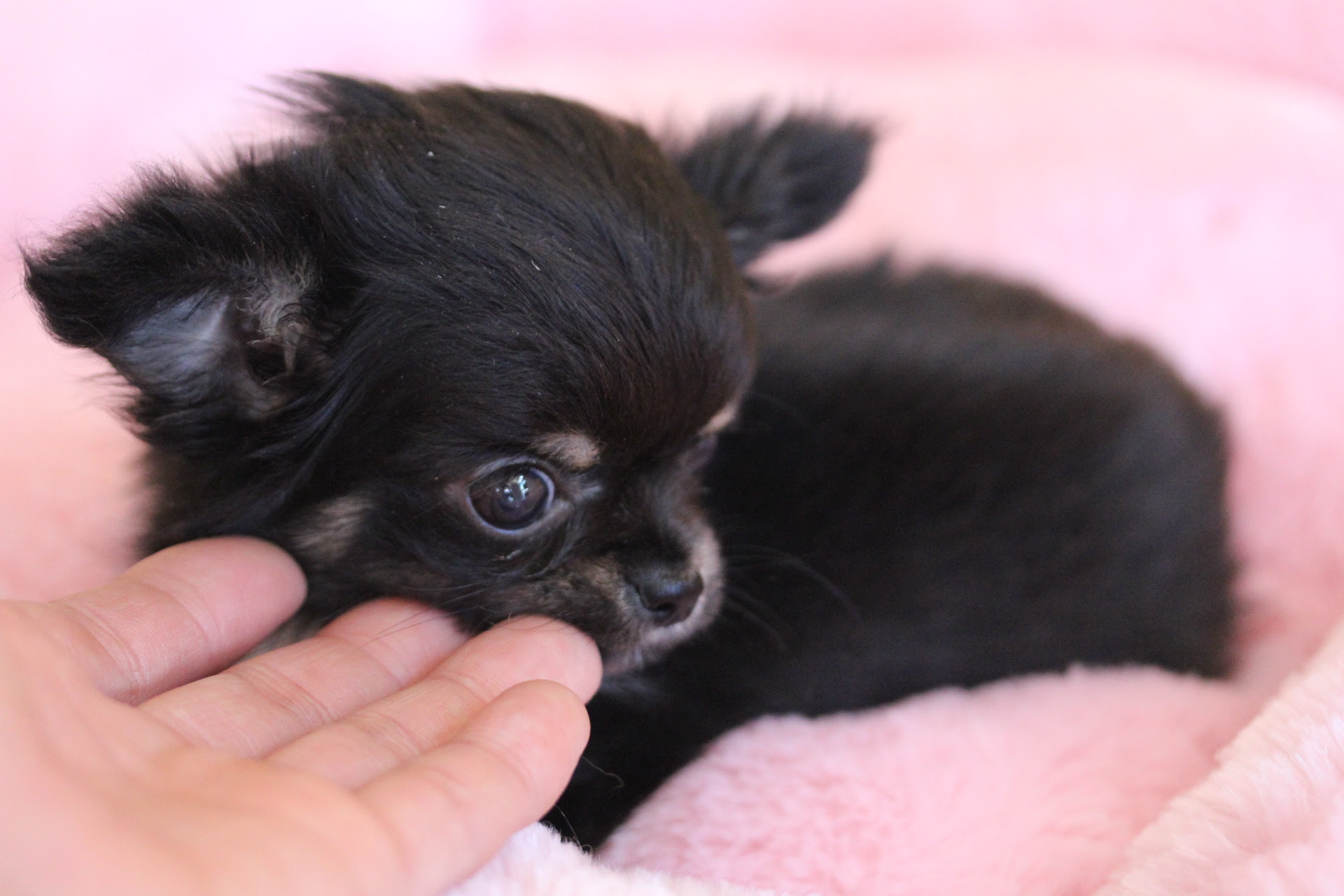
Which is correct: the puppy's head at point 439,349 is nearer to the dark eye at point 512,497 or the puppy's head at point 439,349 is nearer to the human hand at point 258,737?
the dark eye at point 512,497

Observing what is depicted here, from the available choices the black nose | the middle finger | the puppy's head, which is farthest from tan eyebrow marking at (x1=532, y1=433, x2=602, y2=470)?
the middle finger

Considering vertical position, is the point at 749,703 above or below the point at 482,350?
below

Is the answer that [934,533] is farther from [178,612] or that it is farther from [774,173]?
[178,612]

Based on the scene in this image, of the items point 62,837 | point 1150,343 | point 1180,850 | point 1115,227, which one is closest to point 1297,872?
point 1180,850

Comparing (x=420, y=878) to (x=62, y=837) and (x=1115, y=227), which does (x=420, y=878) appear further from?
(x=1115, y=227)

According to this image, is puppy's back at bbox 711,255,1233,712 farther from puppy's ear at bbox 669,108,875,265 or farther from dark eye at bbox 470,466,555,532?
dark eye at bbox 470,466,555,532

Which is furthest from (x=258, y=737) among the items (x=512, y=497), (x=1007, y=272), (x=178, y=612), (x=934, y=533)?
(x=1007, y=272)

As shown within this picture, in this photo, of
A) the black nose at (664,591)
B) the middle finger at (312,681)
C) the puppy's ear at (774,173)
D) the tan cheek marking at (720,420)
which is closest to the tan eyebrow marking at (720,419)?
the tan cheek marking at (720,420)
